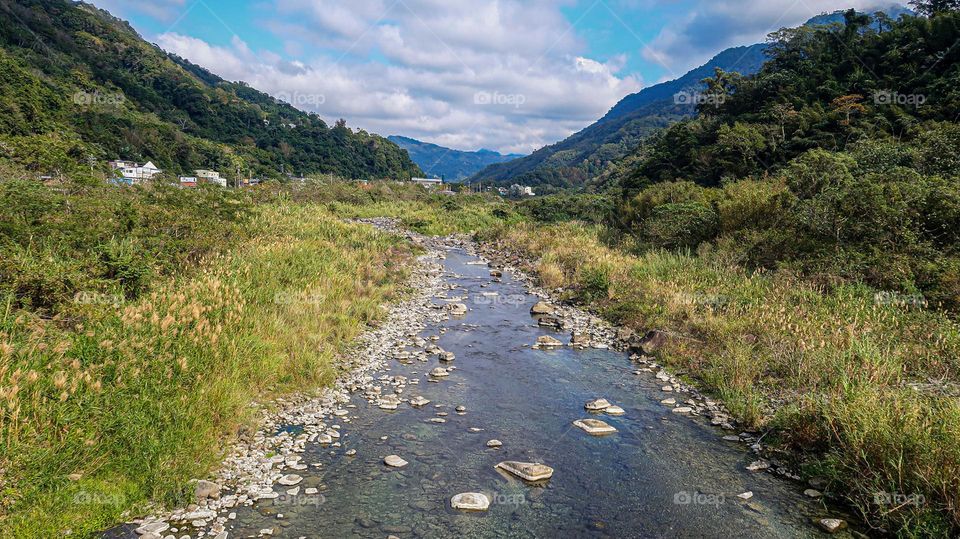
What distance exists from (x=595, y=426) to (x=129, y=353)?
22.9 ft

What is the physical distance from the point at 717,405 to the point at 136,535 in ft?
30.2

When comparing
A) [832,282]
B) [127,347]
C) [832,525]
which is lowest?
[832,525]

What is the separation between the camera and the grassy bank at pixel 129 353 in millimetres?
4512

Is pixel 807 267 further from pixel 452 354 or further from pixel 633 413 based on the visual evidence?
pixel 452 354

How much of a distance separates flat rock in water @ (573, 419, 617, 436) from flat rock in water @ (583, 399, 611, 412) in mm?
525

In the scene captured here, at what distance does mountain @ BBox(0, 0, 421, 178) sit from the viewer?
186ft

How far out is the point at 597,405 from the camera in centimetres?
915

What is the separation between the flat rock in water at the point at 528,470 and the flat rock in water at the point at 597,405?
2.42m

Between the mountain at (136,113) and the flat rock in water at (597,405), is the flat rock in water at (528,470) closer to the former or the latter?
the flat rock in water at (597,405)

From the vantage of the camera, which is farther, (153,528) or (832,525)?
(832,525)

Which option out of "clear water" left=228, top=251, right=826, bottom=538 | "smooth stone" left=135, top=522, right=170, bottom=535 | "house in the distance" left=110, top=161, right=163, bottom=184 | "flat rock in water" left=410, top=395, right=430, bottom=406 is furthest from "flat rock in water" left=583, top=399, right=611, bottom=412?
"house in the distance" left=110, top=161, right=163, bottom=184

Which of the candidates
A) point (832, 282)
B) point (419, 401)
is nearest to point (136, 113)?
point (419, 401)

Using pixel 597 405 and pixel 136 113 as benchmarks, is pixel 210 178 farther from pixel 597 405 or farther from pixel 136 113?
pixel 136 113

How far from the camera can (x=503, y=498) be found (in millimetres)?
6195
